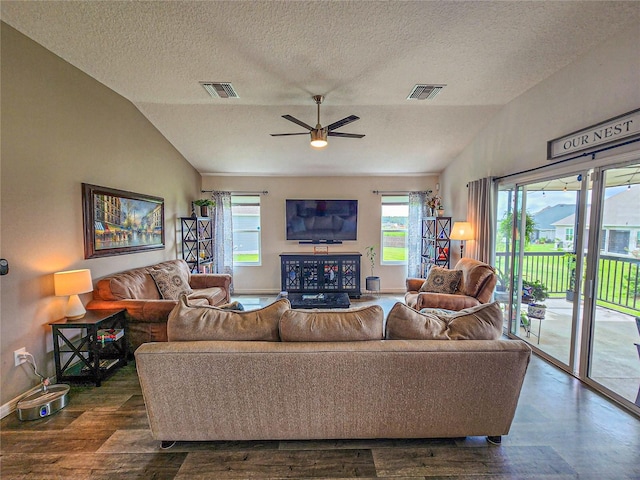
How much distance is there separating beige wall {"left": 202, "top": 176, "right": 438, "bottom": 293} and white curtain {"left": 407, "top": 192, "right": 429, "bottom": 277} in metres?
0.20

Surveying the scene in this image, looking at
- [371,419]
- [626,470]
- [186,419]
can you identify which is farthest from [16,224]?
[626,470]

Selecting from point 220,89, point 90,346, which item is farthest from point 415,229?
point 90,346

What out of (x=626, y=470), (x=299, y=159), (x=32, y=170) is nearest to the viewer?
(x=626, y=470)

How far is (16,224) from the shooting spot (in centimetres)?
232

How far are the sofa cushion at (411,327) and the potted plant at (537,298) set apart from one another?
238 centimetres

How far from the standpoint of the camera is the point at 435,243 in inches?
215

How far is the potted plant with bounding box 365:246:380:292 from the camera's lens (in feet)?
19.4

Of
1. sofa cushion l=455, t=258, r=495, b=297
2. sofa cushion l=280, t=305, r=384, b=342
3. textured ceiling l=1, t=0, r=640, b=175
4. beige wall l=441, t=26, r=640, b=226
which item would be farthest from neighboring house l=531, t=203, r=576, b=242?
sofa cushion l=280, t=305, r=384, b=342

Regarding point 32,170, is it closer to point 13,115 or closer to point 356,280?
point 13,115

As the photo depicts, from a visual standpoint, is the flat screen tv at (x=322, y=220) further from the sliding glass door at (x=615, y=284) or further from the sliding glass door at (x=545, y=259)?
the sliding glass door at (x=615, y=284)

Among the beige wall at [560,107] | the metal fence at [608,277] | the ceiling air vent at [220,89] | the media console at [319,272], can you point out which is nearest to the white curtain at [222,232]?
the media console at [319,272]

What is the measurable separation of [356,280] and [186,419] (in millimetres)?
4329

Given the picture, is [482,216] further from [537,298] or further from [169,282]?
[169,282]

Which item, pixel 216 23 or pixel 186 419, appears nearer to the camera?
pixel 186 419
